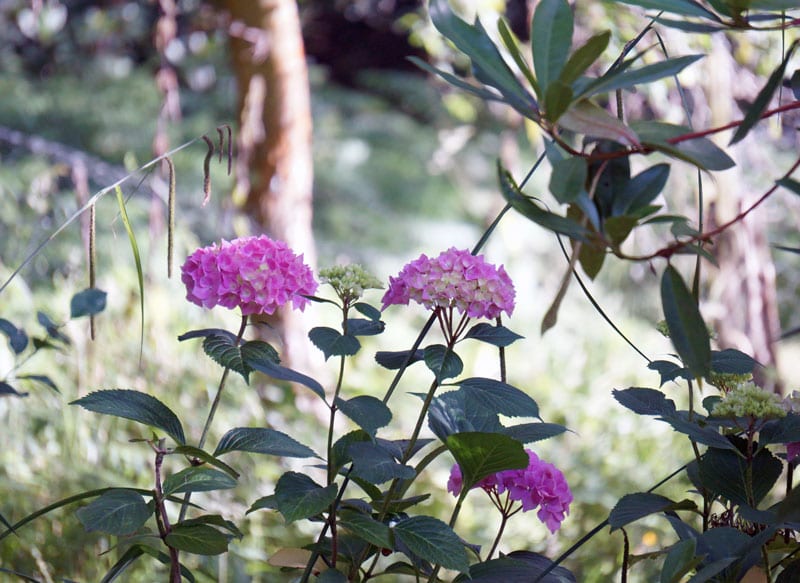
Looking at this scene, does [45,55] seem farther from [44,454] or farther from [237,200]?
[44,454]

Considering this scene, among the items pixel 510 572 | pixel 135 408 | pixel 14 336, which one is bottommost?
pixel 510 572

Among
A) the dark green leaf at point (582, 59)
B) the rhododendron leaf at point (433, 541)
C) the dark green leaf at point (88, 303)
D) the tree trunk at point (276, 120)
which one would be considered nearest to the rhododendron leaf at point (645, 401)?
the rhododendron leaf at point (433, 541)

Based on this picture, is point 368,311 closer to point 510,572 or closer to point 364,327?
point 364,327

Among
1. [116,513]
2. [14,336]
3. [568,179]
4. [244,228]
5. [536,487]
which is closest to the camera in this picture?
[568,179]

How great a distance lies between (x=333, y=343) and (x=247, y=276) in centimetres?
8

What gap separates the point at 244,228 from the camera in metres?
2.25

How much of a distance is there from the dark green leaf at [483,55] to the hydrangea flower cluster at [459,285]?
0.57 ft

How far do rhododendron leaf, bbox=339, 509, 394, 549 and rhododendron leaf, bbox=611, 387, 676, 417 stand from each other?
0.59ft

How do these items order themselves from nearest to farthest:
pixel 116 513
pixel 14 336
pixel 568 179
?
pixel 568 179 < pixel 116 513 < pixel 14 336

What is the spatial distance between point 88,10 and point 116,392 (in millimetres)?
5175

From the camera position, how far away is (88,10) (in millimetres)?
5137

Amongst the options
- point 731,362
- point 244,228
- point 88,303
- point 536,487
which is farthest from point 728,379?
point 244,228

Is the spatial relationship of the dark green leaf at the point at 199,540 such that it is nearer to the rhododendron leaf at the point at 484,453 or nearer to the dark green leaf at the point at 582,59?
the rhododendron leaf at the point at 484,453

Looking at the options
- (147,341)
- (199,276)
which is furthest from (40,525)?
(199,276)
